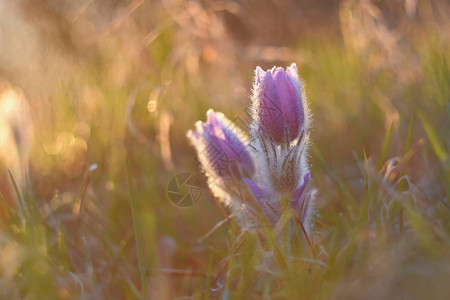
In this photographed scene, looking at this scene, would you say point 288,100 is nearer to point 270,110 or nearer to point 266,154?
point 270,110

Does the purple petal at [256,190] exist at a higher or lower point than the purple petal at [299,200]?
higher

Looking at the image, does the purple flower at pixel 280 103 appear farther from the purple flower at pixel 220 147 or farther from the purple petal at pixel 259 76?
the purple flower at pixel 220 147

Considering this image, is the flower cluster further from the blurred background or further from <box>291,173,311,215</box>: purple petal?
the blurred background

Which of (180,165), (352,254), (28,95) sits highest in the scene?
(28,95)

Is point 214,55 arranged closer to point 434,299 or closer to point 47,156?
point 47,156

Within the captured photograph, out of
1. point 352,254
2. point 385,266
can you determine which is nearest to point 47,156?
point 352,254

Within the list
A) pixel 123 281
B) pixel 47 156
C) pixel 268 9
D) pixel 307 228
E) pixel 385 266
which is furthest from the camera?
pixel 268 9

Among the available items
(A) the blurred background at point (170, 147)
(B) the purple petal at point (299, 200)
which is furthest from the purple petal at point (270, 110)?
(A) the blurred background at point (170, 147)
